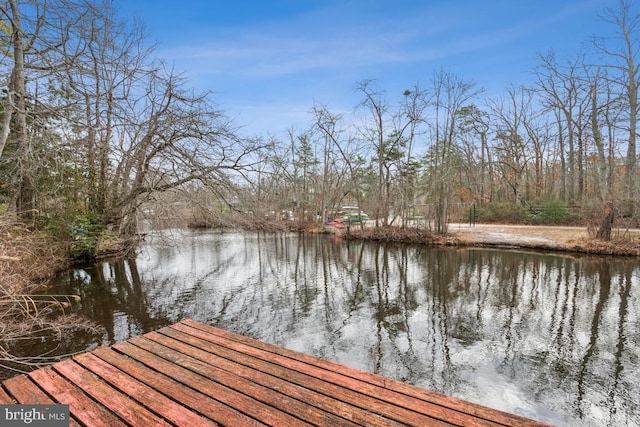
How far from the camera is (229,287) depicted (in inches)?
281

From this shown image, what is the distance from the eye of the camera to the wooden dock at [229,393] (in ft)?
5.39

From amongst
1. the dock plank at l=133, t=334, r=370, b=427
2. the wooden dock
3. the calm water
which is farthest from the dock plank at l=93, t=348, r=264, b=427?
the calm water

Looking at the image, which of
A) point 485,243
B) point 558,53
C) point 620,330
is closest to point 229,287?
point 620,330

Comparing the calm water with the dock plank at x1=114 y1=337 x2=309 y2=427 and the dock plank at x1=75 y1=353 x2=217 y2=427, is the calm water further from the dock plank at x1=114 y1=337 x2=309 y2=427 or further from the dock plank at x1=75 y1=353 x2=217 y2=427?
the dock plank at x1=75 y1=353 x2=217 y2=427

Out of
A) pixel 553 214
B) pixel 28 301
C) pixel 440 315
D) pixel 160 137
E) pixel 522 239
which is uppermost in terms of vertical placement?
pixel 160 137

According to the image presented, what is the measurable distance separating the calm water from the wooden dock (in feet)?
5.34

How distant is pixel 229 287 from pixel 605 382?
651 centimetres

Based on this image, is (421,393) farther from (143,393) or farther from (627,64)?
(627,64)

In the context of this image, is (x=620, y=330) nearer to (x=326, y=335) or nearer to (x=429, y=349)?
(x=429, y=349)

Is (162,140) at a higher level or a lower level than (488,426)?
higher

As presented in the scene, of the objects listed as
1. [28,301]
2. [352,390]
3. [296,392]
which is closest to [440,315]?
[352,390]

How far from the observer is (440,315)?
5.27 metres

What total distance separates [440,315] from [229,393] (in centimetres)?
437

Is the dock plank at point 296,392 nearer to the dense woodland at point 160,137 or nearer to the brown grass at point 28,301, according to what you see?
the brown grass at point 28,301
